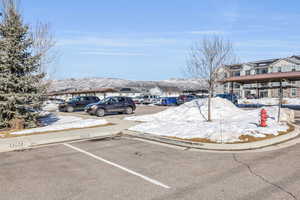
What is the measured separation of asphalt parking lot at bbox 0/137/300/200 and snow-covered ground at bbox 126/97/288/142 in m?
2.08

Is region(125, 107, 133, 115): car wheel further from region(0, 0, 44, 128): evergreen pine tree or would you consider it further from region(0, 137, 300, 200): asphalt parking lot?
region(0, 137, 300, 200): asphalt parking lot

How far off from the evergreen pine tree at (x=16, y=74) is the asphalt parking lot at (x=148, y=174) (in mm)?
5889

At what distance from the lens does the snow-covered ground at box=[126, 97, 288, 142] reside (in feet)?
33.5

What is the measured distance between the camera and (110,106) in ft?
71.7

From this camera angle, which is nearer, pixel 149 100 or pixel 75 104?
pixel 75 104

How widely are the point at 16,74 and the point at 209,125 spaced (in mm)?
11749

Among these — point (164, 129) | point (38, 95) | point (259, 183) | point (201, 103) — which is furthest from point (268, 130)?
point (38, 95)

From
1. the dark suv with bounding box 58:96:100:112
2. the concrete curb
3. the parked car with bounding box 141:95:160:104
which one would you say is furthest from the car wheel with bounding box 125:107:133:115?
the parked car with bounding box 141:95:160:104

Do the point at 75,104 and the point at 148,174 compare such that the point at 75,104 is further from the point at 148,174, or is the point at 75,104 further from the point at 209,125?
the point at 148,174

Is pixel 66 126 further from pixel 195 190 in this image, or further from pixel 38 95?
pixel 195 190

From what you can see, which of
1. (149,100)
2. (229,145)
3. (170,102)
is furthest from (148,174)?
(149,100)

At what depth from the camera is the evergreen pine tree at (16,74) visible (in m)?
13.6

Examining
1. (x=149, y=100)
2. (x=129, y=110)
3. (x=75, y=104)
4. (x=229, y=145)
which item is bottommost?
(x=149, y=100)

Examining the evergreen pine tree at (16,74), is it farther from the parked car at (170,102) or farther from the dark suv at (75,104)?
the parked car at (170,102)
